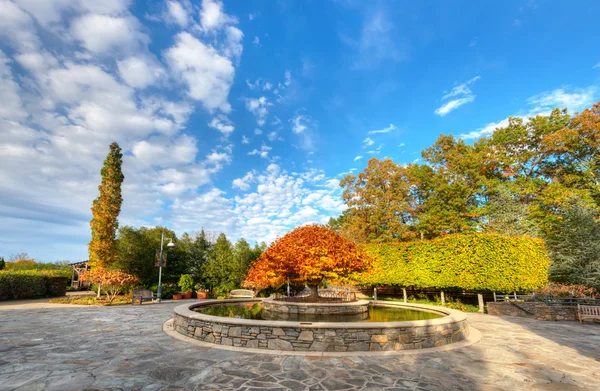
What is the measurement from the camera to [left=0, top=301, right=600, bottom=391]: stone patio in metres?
4.56

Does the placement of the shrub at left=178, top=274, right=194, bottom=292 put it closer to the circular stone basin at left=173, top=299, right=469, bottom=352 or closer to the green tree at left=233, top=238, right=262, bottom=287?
the green tree at left=233, top=238, right=262, bottom=287

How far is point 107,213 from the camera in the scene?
1989 centimetres

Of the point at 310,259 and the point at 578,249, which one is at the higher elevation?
the point at 578,249

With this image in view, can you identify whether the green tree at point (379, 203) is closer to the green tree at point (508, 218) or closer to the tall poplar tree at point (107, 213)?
the green tree at point (508, 218)

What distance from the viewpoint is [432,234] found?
2786cm

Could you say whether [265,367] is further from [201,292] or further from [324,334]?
[201,292]

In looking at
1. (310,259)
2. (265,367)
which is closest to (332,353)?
(265,367)

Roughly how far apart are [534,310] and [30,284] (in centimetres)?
3036

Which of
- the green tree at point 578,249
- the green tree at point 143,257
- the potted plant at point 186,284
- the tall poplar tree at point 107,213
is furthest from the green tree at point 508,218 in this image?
the tall poplar tree at point 107,213

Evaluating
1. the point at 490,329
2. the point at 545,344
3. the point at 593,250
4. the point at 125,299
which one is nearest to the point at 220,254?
the point at 125,299

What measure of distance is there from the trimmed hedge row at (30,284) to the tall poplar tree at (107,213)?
4.78 metres

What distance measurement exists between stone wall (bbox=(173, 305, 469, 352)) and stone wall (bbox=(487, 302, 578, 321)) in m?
8.74

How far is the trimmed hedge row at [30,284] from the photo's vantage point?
19.1 m

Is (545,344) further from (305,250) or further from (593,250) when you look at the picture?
(593,250)
